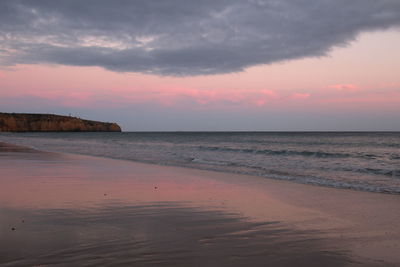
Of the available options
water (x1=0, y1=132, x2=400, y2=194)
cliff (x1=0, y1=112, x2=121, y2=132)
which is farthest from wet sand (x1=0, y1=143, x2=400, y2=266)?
cliff (x1=0, y1=112, x2=121, y2=132)

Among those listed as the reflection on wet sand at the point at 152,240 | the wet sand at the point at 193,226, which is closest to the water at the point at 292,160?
the wet sand at the point at 193,226

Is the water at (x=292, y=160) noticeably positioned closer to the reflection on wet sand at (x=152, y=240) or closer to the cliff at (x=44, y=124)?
the reflection on wet sand at (x=152, y=240)

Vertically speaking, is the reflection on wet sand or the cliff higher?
the cliff

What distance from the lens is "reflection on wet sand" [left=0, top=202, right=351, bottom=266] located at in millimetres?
4254

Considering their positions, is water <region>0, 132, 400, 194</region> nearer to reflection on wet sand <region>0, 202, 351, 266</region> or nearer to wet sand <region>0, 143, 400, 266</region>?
wet sand <region>0, 143, 400, 266</region>

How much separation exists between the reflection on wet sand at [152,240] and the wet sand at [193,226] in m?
0.01

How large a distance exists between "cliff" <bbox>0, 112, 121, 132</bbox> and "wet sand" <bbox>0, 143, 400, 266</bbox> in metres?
160

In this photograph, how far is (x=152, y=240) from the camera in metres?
5.05

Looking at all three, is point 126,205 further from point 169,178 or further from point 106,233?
point 169,178

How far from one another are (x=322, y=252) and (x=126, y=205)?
4269mm

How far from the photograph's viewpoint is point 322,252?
468 cm

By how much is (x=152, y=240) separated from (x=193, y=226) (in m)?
1.08

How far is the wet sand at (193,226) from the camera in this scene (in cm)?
437

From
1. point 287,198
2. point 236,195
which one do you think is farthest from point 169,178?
point 287,198
